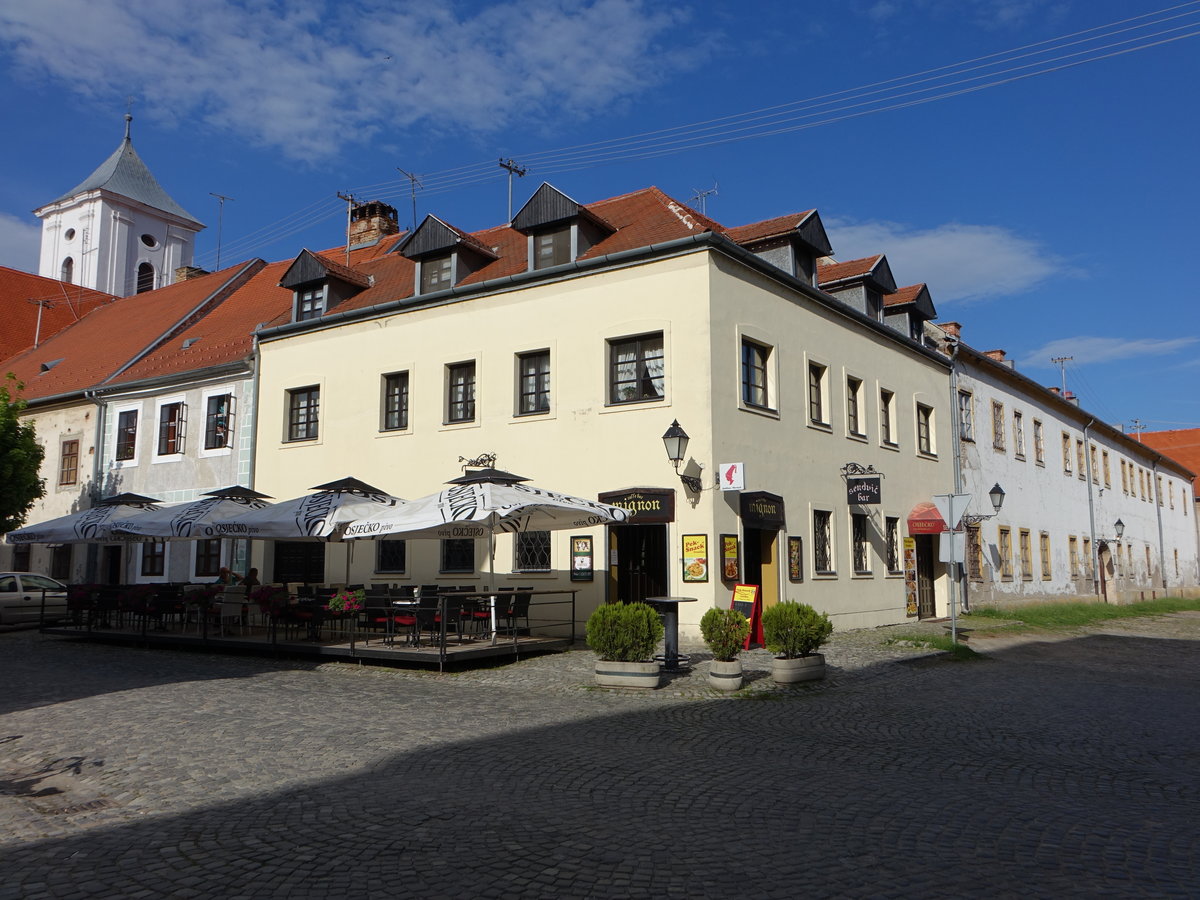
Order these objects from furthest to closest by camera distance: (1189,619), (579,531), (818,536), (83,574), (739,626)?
(1189,619), (83,574), (818,536), (579,531), (739,626)

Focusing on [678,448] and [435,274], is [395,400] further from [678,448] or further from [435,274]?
[678,448]

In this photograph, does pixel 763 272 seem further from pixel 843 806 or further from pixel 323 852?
pixel 323 852

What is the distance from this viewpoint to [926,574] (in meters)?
25.1

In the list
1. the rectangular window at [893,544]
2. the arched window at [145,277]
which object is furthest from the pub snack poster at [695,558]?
the arched window at [145,277]

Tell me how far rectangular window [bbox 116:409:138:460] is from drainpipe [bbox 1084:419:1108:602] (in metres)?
32.5

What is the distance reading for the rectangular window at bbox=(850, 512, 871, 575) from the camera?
21.4 meters

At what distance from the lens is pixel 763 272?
18672mm

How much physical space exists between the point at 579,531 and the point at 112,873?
43.3 ft

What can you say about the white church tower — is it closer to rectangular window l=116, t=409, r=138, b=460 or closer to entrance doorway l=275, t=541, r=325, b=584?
rectangular window l=116, t=409, r=138, b=460

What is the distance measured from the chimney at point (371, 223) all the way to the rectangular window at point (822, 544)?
1737 centimetres

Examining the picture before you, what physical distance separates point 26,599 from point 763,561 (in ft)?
55.3

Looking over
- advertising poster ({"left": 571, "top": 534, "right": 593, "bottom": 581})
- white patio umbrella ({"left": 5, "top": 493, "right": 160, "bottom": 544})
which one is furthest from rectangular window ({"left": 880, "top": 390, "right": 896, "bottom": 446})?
white patio umbrella ({"left": 5, "top": 493, "right": 160, "bottom": 544})

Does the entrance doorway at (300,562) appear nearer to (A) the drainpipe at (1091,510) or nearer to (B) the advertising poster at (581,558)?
(B) the advertising poster at (581,558)

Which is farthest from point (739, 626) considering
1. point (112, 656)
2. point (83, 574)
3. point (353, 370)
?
point (83, 574)
